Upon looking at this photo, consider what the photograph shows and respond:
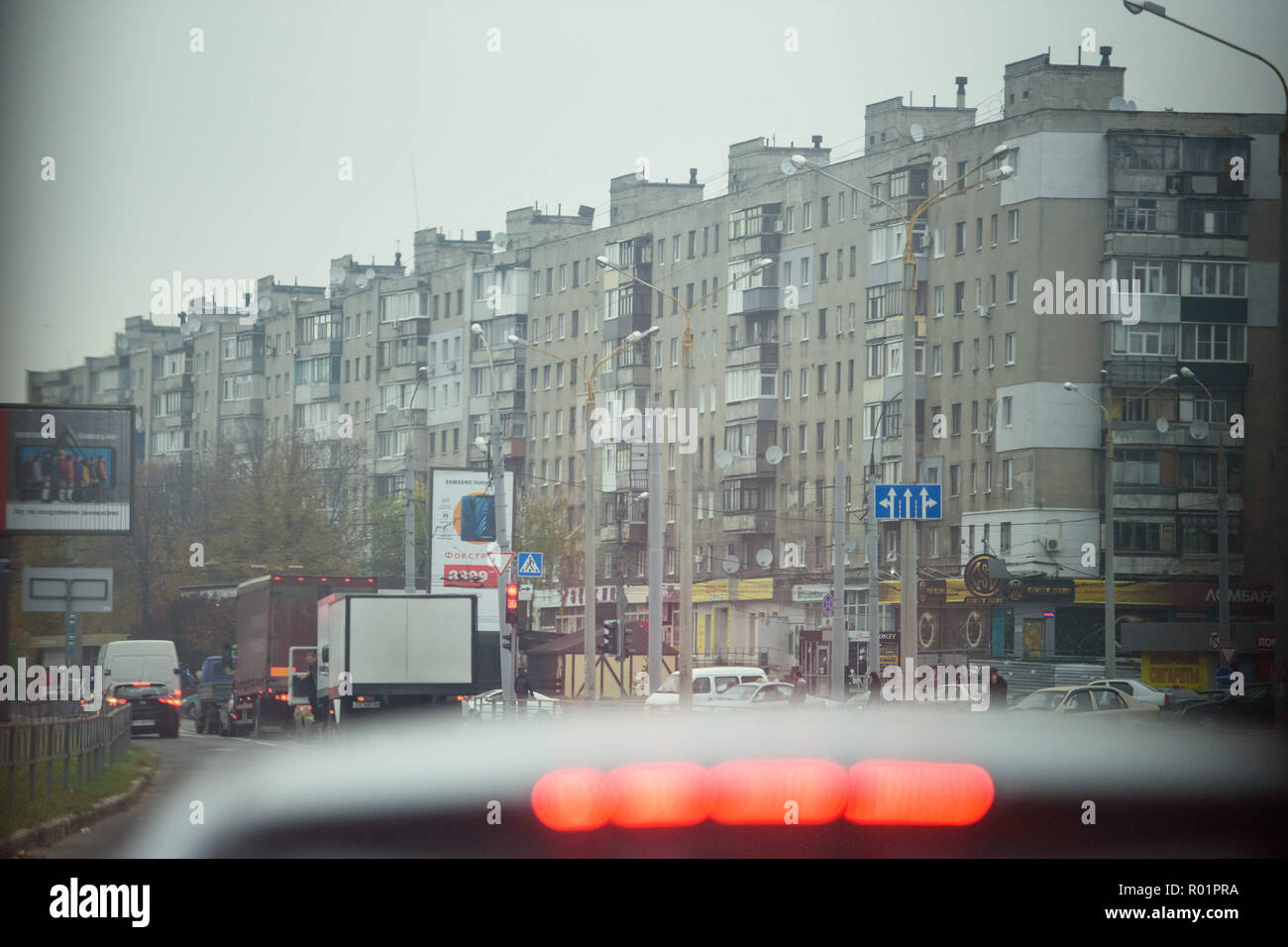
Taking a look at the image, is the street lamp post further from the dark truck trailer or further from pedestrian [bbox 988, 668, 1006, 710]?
the dark truck trailer

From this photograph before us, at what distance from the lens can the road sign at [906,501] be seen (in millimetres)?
27906

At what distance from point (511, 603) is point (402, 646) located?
8062mm

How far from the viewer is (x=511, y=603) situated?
41.0 meters

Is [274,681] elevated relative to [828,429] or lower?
lower

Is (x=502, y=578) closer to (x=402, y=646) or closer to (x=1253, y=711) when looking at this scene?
(x=402, y=646)

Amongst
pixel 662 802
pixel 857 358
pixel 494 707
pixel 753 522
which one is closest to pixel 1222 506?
pixel 494 707

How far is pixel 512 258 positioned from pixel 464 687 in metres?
66.5

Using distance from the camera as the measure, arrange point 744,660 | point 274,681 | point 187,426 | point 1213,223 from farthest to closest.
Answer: point 744,660 → point 274,681 → point 187,426 → point 1213,223

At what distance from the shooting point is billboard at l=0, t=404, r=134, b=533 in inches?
169

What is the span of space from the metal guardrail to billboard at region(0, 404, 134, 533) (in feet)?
15.8

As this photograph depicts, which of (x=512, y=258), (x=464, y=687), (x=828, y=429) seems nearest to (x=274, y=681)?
(x=464, y=687)

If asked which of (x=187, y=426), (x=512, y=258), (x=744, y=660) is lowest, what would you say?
(x=744, y=660)

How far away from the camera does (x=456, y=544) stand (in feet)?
107
